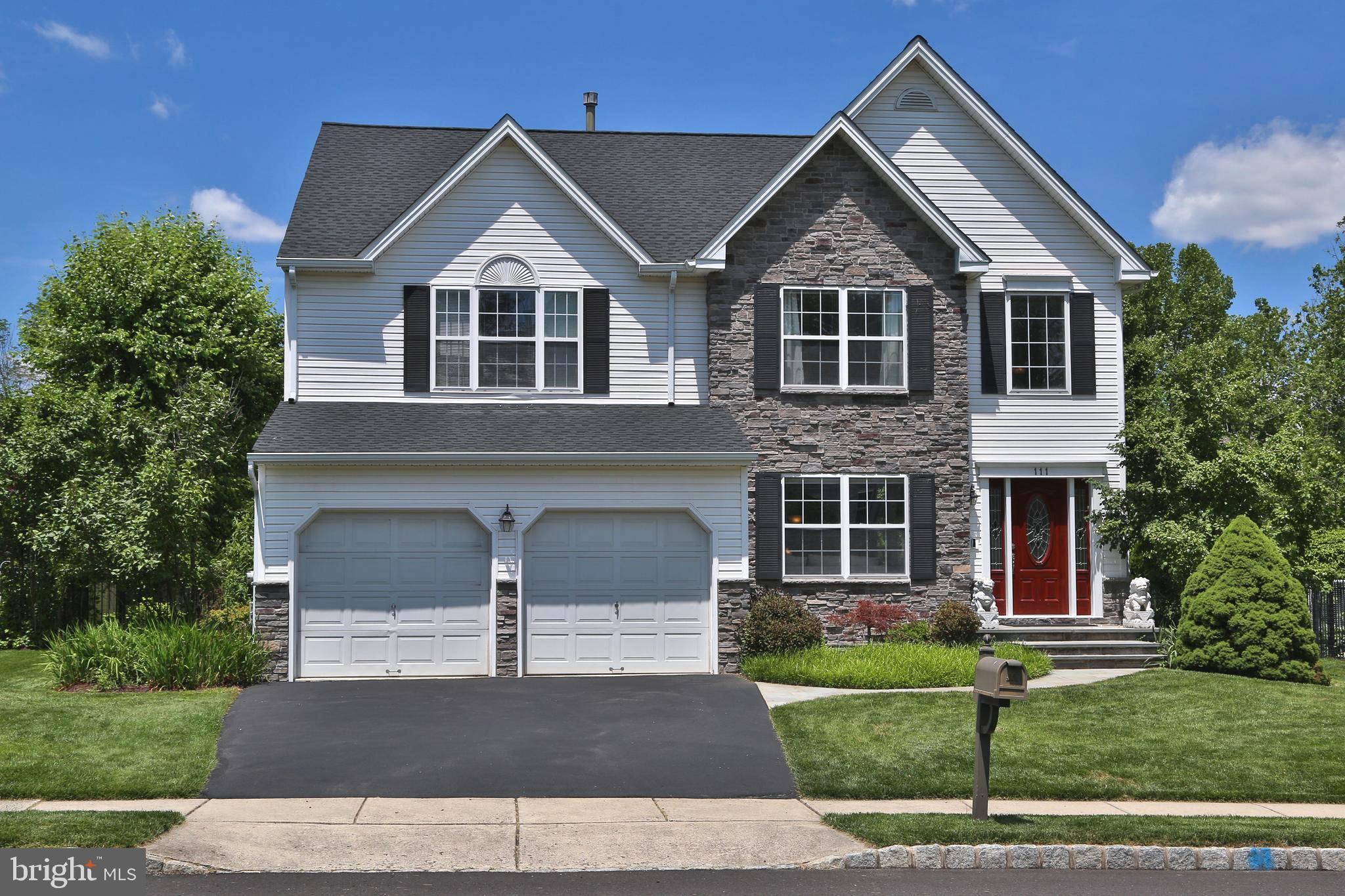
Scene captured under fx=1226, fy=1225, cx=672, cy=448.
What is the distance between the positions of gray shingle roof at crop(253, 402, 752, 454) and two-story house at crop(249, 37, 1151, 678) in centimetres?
7

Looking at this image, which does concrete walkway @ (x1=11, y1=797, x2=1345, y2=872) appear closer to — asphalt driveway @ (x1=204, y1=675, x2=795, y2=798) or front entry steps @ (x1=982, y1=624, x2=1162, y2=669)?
asphalt driveway @ (x1=204, y1=675, x2=795, y2=798)

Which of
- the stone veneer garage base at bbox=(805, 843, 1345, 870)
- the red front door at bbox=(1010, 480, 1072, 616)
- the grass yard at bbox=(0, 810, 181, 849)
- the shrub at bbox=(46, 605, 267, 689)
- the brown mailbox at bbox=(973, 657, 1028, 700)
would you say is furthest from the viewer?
the red front door at bbox=(1010, 480, 1072, 616)

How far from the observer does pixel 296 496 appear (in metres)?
17.5

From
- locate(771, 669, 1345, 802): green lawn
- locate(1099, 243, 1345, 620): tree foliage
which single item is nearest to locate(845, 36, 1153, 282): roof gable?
locate(1099, 243, 1345, 620): tree foliage

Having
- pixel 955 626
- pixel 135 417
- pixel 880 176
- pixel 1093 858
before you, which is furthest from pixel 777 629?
pixel 135 417

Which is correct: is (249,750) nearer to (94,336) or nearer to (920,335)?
(920,335)

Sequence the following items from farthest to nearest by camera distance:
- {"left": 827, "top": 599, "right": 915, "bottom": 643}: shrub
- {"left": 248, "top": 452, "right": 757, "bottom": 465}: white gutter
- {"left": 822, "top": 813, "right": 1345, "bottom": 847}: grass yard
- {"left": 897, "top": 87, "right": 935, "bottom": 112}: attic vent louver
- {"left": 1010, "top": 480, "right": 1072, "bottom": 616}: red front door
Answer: {"left": 897, "top": 87, "right": 935, "bottom": 112}: attic vent louver → {"left": 1010, "top": 480, "right": 1072, "bottom": 616}: red front door → {"left": 827, "top": 599, "right": 915, "bottom": 643}: shrub → {"left": 248, "top": 452, "right": 757, "bottom": 465}: white gutter → {"left": 822, "top": 813, "right": 1345, "bottom": 847}: grass yard

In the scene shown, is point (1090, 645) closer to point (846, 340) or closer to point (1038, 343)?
point (1038, 343)

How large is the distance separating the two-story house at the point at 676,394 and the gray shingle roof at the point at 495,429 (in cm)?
7

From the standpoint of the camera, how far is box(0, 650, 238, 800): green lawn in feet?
37.0

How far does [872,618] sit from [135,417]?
13.2 meters

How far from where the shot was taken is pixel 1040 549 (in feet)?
68.4

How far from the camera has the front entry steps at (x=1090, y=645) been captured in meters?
18.8

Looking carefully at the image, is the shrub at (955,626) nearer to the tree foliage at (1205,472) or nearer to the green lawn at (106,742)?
the tree foliage at (1205,472)
